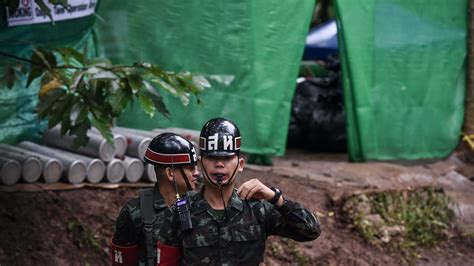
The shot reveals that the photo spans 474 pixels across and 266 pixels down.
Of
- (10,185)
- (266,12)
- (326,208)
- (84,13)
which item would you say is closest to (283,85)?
(266,12)

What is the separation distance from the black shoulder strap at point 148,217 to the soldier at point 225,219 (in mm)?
539

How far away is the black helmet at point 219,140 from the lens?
4.47m

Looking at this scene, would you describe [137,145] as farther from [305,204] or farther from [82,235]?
[305,204]

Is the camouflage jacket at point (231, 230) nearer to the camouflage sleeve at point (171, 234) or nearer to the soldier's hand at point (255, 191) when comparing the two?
the camouflage sleeve at point (171, 234)

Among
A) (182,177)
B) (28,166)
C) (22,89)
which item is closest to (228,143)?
(182,177)

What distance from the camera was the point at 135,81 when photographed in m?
6.38

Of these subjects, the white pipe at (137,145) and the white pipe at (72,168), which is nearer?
the white pipe at (72,168)

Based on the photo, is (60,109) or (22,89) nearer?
(60,109)

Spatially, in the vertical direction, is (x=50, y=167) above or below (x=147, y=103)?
below

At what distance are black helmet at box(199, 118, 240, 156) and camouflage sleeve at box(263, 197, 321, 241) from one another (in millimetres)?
325

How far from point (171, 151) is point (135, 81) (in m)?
1.25

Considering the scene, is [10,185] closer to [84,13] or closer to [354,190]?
[84,13]

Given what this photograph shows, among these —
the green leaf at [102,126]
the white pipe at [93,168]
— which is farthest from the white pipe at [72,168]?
the green leaf at [102,126]

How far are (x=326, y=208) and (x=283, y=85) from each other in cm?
137
